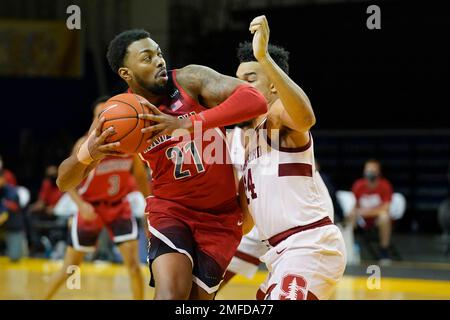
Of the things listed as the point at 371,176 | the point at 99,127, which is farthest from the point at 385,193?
the point at 99,127

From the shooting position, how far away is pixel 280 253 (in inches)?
172

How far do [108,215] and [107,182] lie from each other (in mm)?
339

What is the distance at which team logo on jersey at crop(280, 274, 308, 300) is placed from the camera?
13.8 ft

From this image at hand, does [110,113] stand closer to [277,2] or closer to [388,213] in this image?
[388,213]

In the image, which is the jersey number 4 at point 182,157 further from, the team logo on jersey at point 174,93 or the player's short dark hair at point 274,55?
the player's short dark hair at point 274,55

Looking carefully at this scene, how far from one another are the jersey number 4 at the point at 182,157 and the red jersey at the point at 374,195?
829 centimetres

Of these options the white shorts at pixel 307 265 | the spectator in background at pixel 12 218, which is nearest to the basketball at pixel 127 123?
the white shorts at pixel 307 265

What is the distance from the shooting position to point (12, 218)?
12.2 m

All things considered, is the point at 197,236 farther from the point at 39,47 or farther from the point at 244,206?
the point at 39,47

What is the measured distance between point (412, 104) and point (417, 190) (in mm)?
1751

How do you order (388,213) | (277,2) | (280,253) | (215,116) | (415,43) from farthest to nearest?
(277,2) → (415,43) → (388,213) → (280,253) → (215,116)
